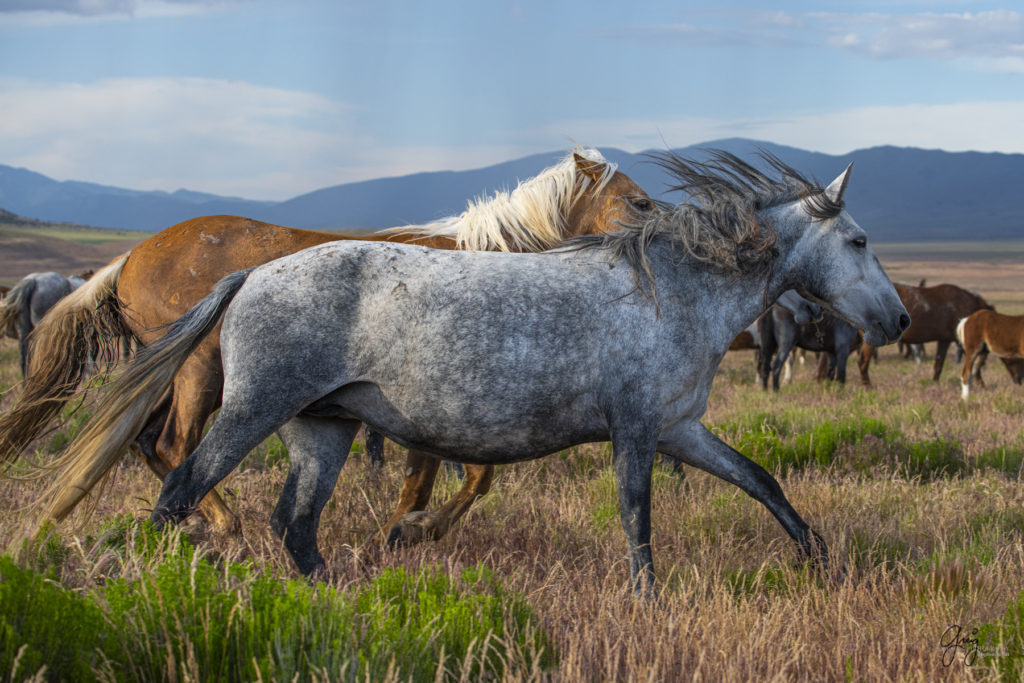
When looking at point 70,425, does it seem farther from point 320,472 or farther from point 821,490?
point 821,490

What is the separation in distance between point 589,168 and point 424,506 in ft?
8.27

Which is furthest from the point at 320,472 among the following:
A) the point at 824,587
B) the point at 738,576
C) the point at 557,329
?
the point at 824,587

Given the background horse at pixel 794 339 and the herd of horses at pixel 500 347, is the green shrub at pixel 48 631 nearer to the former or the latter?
the herd of horses at pixel 500 347

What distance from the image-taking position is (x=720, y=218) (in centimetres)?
381

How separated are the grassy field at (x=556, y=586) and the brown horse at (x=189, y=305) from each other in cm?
30

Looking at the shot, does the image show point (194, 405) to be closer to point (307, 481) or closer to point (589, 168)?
point (307, 481)

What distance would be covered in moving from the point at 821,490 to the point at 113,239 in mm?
128121

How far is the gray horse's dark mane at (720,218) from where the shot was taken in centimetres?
372

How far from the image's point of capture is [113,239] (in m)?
119

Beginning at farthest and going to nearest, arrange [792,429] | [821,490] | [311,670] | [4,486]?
[792,429] → [821,490] → [4,486] → [311,670]

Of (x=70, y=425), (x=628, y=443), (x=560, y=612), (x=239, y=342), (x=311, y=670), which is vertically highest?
(x=239, y=342)

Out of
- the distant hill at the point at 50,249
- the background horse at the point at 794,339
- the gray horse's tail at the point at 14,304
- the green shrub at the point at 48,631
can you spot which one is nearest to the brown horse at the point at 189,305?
the green shrub at the point at 48,631

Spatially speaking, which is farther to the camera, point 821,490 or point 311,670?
point 821,490

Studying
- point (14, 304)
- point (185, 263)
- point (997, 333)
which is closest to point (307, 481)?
point (185, 263)
